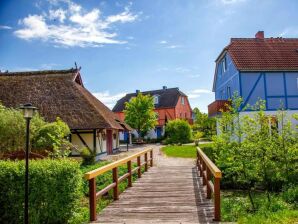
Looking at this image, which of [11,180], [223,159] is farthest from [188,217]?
[11,180]

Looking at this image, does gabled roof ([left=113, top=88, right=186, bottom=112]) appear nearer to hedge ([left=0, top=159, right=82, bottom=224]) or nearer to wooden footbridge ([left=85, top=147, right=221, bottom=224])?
wooden footbridge ([left=85, top=147, right=221, bottom=224])

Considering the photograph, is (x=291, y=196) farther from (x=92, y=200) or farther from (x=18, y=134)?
(x=18, y=134)

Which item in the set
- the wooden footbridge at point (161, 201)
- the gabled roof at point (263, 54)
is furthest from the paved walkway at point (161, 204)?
the gabled roof at point (263, 54)

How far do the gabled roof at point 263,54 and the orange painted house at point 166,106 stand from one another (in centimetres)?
2337

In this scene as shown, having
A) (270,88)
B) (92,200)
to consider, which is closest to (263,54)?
(270,88)

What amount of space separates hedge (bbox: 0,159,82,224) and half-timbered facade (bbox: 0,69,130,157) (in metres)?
13.7

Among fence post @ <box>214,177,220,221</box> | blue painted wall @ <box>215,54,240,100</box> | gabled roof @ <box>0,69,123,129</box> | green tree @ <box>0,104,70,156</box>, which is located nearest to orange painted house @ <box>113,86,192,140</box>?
blue painted wall @ <box>215,54,240,100</box>

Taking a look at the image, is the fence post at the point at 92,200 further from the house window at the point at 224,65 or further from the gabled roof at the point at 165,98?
the gabled roof at the point at 165,98

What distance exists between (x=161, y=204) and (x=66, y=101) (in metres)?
16.9

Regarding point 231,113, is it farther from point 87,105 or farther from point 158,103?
point 158,103

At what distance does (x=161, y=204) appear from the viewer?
23.7ft

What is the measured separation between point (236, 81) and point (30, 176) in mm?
17272

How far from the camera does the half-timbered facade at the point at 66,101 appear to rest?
21.1 m

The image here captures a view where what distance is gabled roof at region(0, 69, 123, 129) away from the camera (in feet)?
69.3
